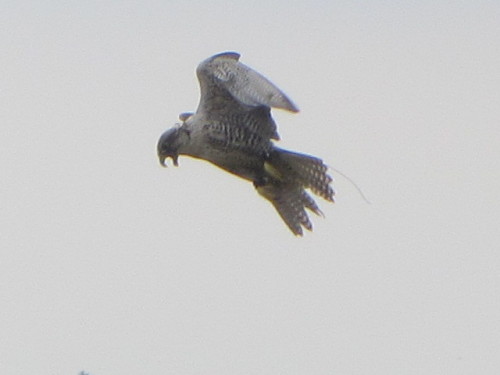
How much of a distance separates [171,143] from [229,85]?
0.72 metres

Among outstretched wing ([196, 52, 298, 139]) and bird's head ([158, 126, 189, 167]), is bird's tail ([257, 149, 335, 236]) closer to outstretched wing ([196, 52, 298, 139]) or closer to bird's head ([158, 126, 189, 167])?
outstretched wing ([196, 52, 298, 139])

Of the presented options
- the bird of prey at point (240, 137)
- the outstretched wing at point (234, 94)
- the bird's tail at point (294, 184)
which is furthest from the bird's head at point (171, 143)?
the bird's tail at point (294, 184)

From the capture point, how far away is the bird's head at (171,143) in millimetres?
15102

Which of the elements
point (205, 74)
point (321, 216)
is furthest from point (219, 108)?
point (321, 216)

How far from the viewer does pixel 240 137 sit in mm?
15203

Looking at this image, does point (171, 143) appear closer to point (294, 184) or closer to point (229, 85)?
point (229, 85)

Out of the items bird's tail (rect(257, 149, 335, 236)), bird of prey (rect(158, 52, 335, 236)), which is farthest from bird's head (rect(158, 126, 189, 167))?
bird's tail (rect(257, 149, 335, 236))

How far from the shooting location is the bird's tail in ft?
50.8

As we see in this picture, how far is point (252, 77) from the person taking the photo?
15.1 m

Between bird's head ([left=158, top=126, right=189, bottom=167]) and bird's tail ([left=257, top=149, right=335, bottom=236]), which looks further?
bird's tail ([left=257, top=149, right=335, bottom=236])

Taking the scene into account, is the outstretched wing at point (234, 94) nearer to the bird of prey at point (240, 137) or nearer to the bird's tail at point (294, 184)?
the bird of prey at point (240, 137)

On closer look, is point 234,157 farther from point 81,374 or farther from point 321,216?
point 81,374

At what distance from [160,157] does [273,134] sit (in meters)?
1.02

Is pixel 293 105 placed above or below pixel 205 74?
below
